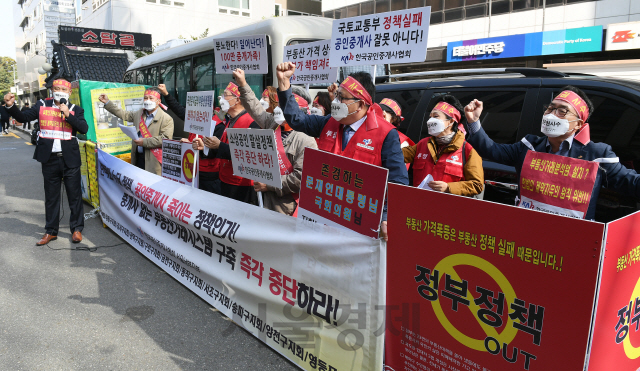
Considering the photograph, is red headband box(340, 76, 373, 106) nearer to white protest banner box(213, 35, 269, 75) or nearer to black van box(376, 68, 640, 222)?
white protest banner box(213, 35, 269, 75)

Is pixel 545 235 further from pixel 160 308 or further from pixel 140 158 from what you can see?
pixel 140 158

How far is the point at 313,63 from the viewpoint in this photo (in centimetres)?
546

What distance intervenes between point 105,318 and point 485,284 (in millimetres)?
3246

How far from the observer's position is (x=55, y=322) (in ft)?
12.3

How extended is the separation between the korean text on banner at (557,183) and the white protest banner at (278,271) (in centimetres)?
113

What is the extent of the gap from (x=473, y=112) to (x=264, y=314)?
2.18 meters

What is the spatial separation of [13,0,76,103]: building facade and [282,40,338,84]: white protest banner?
45.0 m

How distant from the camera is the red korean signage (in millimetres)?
14367

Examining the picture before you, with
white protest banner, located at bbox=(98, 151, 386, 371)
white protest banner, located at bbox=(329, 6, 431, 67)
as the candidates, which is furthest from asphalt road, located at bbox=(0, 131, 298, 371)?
white protest banner, located at bbox=(329, 6, 431, 67)

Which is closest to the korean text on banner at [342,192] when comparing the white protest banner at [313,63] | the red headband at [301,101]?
the red headband at [301,101]

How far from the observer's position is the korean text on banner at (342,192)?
2.41 metres

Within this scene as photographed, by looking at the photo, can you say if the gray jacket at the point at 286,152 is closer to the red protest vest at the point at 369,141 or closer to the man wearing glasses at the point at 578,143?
the red protest vest at the point at 369,141

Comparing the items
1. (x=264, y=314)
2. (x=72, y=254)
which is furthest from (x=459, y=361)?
(x=72, y=254)

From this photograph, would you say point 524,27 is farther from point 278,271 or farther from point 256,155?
point 278,271
